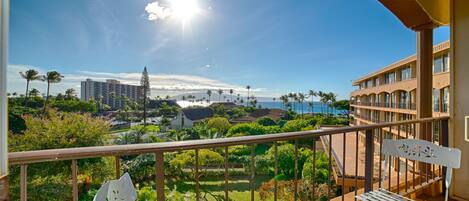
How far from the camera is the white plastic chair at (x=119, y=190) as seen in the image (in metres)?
0.89

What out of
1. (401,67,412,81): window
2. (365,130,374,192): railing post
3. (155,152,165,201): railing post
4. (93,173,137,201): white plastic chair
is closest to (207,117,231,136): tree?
(401,67,412,81): window

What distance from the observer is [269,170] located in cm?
1750

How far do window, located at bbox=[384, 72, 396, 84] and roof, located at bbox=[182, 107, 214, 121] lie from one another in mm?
14854

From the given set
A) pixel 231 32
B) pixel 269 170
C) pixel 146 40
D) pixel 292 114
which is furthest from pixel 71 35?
pixel 292 114

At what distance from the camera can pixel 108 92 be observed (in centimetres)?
1755

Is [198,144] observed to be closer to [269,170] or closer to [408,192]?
[408,192]

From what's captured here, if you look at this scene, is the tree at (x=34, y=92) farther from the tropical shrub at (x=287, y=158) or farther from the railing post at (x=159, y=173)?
the railing post at (x=159, y=173)

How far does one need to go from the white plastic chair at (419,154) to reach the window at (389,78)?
16.9m

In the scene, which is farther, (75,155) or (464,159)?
(464,159)

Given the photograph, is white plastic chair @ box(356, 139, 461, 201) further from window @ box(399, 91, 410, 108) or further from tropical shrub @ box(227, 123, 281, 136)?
tropical shrub @ box(227, 123, 281, 136)

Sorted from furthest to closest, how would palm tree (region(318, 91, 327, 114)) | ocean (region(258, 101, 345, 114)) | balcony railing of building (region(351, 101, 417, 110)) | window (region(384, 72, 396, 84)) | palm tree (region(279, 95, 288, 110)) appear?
palm tree (region(279, 95, 288, 110)) < palm tree (region(318, 91, 327, 114)) < ocean (region(258, 101, 345, 114)) < window (region(384, 72, 396, 84)) < balcony railing of building (region(351, 101, 417, 110))

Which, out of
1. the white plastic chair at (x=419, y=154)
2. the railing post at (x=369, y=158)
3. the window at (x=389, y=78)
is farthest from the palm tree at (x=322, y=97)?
the white plastic chair at (x=419, y=154)

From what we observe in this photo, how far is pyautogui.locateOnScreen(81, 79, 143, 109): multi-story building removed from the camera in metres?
16.8

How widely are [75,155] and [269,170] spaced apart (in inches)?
688
